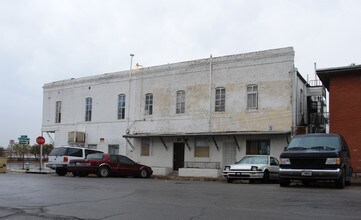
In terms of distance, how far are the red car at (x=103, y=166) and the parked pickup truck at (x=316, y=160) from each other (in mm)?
11516

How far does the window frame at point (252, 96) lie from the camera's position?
27.8 meters

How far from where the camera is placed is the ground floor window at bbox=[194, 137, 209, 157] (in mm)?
29247

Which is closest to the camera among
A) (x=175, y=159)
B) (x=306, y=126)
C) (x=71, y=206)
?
(x=71, y=206)

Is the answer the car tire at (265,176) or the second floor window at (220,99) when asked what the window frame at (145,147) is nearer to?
the second floor window at (220,99)

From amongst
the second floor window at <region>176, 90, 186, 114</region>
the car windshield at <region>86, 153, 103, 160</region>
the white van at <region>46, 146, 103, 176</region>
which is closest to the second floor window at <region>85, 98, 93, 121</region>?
the second floor window at <region>176, 90, 186, 114</region>

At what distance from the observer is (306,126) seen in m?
28.7

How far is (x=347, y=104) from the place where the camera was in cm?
2467

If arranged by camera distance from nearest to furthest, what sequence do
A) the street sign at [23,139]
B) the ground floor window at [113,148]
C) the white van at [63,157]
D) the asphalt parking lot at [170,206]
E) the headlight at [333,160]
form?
the asphalt parking lot at [170,206], the headlight at [333,160], the white van at [63,157], the ground floor window at [113,148], the street sign at [23,139]

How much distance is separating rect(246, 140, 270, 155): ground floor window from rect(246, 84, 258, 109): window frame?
216cm

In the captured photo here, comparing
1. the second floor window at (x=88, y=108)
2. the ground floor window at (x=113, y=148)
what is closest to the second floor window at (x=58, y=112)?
the second floor window at (x=88, y=108)

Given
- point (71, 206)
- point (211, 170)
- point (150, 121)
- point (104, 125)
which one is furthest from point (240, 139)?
point (71, 206)

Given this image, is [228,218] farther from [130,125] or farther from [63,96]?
[63,96]

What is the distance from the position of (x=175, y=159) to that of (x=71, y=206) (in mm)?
20878

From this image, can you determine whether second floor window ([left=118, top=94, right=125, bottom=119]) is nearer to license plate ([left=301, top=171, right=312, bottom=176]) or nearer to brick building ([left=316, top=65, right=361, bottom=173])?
brick building ([left=316, top=65, right=361, bottom=173])
